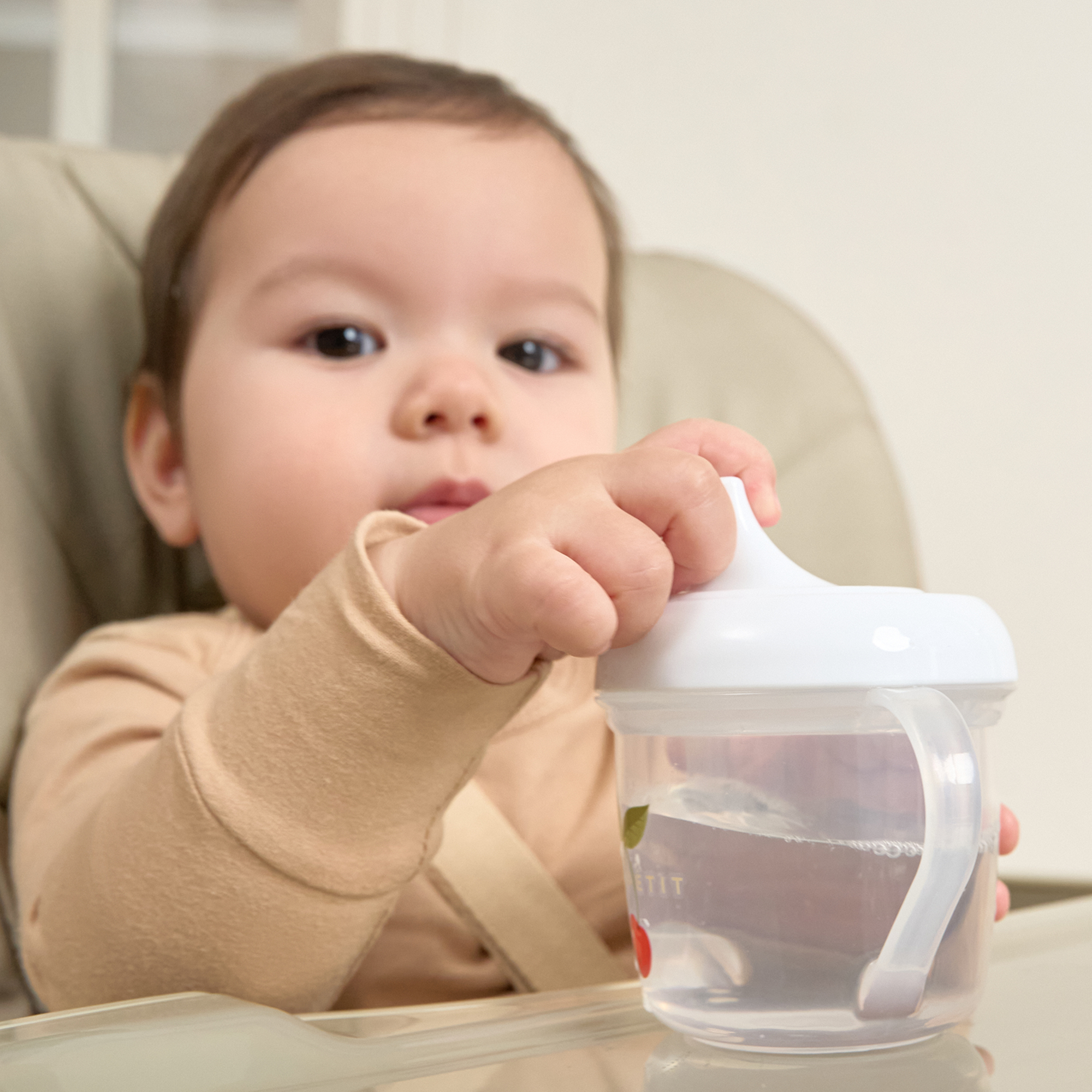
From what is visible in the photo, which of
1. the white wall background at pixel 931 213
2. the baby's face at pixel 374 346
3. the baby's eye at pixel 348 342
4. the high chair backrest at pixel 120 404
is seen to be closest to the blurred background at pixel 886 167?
the white wall background at pixel 931 213

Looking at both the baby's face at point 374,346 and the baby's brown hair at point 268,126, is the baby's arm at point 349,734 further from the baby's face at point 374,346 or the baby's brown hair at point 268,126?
the baby's brown hair at point 268,126

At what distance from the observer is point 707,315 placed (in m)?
1.05

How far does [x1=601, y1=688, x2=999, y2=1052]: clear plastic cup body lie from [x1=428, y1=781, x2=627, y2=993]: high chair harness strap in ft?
0.82

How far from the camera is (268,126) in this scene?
0.84 m

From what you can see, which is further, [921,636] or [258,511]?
[258,511]

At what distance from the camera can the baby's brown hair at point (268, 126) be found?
826mm

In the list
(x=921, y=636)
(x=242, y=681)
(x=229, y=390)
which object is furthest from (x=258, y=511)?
(x=921, y=636)

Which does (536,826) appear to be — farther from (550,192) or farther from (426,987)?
(550,192)

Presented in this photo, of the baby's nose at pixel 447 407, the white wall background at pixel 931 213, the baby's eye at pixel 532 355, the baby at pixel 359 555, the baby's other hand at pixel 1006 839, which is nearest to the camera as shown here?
the baby at pixel 359 555

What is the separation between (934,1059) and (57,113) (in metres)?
1.45

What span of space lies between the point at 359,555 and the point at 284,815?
11cm

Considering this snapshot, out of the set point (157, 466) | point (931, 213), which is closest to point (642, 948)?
point (157, 466)

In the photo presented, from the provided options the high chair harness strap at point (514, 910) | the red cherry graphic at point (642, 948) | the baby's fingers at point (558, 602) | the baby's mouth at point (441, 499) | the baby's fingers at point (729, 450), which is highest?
the baby's fingers at point (729, 450)

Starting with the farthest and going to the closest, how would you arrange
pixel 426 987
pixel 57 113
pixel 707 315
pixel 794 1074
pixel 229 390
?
pixel 57 113 → pixel 707 315 → pixel 229 390 → pixel 426 987 → pixel 794 1074
